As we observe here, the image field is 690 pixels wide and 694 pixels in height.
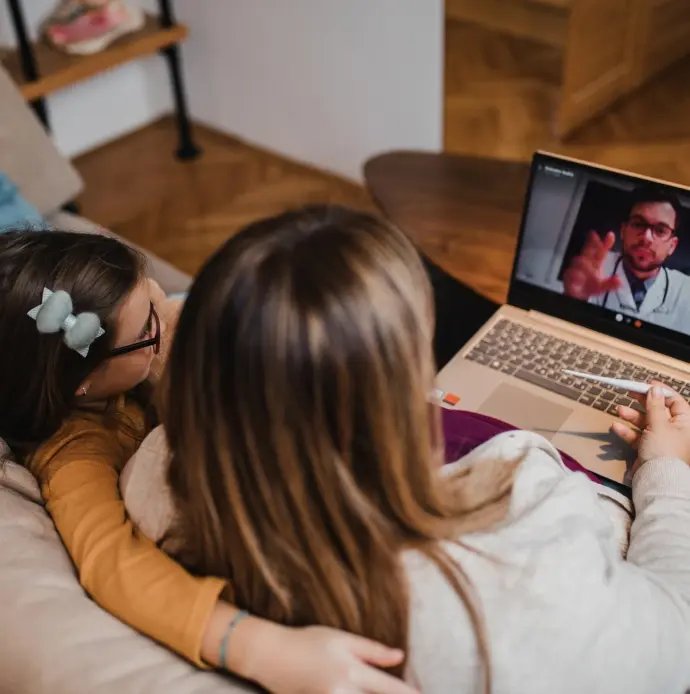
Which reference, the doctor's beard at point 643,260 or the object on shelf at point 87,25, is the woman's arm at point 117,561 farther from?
the object on shelf at point 87,25

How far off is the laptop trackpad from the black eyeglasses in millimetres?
465

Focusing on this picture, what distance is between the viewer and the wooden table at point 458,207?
158 cm

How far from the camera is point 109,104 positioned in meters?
3.38

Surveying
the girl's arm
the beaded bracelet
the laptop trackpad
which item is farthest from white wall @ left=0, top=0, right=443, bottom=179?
the beaded bracelet

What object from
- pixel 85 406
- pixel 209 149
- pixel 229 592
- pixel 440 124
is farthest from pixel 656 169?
pixel 229 592

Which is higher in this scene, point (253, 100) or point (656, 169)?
point (253, 100)

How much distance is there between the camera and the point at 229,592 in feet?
2.70

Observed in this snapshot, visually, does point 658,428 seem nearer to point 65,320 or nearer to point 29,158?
point 65,320

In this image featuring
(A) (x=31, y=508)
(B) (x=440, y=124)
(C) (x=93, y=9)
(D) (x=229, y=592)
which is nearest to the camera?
(D) (x=229, y=592)

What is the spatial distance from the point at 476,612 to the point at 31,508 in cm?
52

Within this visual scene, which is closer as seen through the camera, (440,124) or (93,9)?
(440,124)

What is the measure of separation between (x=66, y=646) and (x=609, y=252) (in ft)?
2.91

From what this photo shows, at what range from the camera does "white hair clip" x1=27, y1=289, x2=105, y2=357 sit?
97 cm

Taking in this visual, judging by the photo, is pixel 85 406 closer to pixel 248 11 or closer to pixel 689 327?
pixel 689 327
